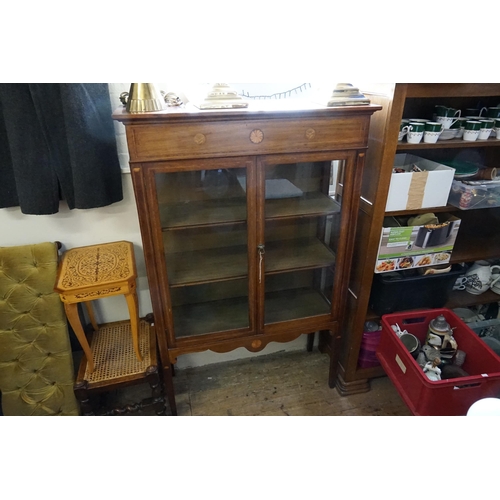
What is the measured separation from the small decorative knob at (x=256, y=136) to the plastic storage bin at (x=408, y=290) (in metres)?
0.84

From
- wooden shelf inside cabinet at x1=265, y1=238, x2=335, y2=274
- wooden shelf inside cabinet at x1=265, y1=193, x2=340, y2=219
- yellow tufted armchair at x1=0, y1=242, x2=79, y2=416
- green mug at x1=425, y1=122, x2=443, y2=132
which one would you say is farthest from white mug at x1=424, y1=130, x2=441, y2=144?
yellow tufted armchair at x1=0, y1=242, x2=79, y2=416

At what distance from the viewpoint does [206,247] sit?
4.77 feet

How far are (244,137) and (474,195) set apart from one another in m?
0.96

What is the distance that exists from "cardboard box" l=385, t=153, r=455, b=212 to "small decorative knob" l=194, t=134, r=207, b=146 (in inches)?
28.2

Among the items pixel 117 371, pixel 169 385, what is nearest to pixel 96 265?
pixel 117 371

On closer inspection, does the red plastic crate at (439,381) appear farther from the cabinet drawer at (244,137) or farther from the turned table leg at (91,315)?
the turned table leg at (91,315)

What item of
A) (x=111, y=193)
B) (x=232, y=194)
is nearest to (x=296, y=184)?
(x=232, y=194)

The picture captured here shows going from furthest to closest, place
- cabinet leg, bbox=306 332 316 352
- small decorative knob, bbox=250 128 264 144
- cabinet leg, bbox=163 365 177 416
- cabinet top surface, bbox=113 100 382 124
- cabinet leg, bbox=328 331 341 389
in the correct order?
1. cabinet leg, bbox=306 332 316 352
2. cabinet leg, bbox=328 331 341 389
3. cabinet leg, bbox=163 365 177 416
4. small decorative knob, bbox=250 128 264 144
5. cabinet top surface, bbox=113 100 382 124

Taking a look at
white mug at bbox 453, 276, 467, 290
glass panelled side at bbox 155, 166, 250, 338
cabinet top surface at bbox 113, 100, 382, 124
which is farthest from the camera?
white mug at bbox 453, 276, 467, 290

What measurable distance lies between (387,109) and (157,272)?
3.25 feet

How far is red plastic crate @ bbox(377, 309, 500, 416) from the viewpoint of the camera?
1.27 meters

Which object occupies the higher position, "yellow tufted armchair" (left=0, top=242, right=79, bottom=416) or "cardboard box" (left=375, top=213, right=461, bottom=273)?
"cardboard box" (left=375, top=213, right=461, bottom=273)

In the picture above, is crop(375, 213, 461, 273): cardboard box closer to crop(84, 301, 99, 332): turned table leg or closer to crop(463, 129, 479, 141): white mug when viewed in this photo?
crop(463, 129, 479, 141): white mug

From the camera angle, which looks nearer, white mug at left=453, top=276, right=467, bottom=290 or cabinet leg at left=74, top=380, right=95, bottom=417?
cabinet leg at left=74, top=380, right=95, bottom=417
